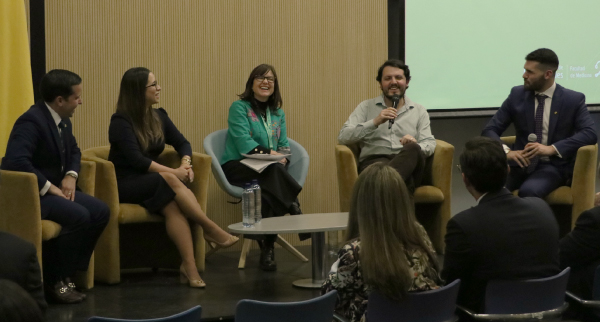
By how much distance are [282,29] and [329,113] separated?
28.5 inches

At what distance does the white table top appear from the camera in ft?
11.5

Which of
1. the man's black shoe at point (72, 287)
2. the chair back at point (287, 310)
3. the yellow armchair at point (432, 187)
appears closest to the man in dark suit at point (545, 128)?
the yellow armchair at point (432, 187)

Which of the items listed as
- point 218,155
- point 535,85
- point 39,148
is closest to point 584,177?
point 535,85

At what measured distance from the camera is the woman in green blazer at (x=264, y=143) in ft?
14.8

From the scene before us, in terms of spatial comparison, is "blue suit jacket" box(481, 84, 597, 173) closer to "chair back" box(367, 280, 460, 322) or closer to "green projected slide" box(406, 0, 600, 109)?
"green projected slide" box(406, 0, 600, 109)

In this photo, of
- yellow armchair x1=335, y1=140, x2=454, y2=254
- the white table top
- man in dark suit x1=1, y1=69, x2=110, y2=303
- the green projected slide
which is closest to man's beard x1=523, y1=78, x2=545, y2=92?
yellow armchair x1=335, y1=140, x2=454, y2=254

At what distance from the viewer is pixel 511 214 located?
2432 millimetres

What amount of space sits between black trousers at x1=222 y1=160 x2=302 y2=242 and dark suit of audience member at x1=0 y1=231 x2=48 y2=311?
246 cm

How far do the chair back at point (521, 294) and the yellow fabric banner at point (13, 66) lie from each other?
303 cm

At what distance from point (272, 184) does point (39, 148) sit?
4.80 ft

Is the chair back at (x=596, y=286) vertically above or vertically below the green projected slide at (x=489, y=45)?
below

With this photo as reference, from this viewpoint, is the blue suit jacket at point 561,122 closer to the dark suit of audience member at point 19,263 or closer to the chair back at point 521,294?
the chair back at point 521,294

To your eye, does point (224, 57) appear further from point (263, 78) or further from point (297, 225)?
point (297, 225)

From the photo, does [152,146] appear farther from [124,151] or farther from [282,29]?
[282,29]
